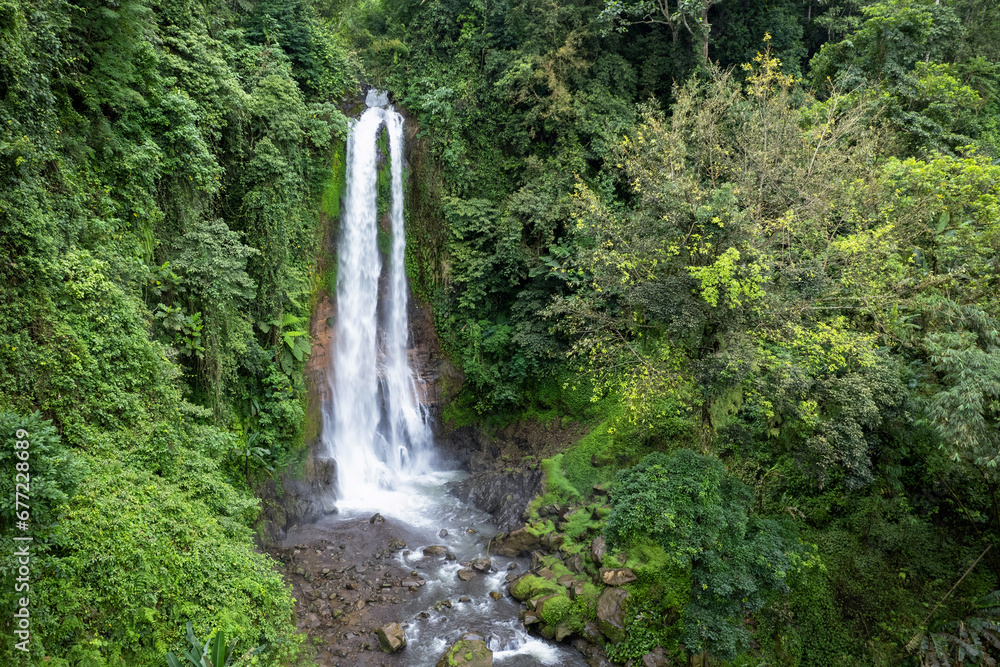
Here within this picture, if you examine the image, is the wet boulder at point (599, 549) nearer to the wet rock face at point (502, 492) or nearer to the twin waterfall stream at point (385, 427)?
the twin waterfall stream at point (385, 427)

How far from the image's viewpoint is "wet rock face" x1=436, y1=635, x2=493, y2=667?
820 centimetres

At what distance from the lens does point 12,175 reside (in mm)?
5965

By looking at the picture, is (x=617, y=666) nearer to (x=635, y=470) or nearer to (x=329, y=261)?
(x=635, y=470)

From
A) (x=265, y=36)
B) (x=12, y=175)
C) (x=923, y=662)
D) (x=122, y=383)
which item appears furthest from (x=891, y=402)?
(x=265, y=36)

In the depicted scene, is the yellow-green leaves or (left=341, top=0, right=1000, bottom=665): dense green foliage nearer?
the yellow-green leaves

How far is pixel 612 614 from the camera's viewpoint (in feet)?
28.1

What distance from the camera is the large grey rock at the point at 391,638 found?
27.9ft

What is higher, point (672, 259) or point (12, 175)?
point (12, 175)

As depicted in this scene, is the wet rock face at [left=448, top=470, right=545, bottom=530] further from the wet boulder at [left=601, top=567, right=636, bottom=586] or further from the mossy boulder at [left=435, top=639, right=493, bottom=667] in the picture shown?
the mossy boulder at [left=435, top=639, right=493, bottom=667]

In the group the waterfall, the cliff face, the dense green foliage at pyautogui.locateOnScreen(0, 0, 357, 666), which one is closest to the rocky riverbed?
the cliff face

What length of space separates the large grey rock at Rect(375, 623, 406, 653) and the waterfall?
5303mm

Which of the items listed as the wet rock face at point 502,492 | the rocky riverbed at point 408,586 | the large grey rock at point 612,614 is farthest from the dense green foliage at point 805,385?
the rocky riverbed at point 408,586

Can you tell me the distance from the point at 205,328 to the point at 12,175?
380cm

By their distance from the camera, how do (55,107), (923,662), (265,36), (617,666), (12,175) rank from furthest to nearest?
(265,36)
(617,666)
(923,662)
(55,107)
(12,175)
